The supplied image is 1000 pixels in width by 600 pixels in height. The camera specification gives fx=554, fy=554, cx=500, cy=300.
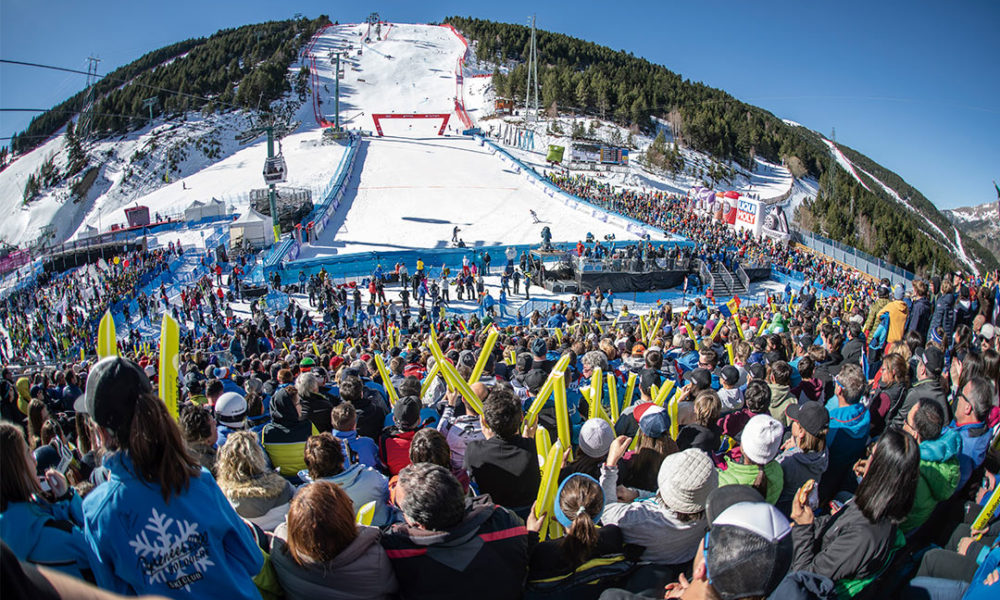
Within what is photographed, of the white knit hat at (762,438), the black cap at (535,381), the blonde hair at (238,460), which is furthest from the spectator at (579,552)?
the black cap at (535,381)

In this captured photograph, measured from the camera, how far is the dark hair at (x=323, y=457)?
2611mm

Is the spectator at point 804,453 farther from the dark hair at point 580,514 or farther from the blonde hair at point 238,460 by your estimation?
the blonde hair at point 238,460

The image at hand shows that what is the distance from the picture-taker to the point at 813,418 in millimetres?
3180

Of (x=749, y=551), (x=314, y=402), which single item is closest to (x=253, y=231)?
(x=314, y=402)

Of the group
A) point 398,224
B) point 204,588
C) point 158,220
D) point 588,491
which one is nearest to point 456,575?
point 588,491

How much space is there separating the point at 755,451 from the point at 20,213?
77565 millimetres

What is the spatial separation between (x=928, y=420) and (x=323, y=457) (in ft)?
10.4

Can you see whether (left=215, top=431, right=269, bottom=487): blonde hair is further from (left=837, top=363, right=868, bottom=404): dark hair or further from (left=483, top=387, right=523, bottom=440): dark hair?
(left=837, top=363, right=868, bottom=404): dark hair

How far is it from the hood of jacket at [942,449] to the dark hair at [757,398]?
3.78 feet

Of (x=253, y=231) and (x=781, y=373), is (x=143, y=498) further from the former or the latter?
(x=253, y=231)

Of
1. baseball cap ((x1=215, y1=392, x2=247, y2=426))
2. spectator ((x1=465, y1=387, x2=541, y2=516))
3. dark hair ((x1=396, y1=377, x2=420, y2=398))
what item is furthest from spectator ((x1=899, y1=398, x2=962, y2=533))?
baseball cap ((x1=215, y1=392, x2=247, y2=426))

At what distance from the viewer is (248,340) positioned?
39.5 ft

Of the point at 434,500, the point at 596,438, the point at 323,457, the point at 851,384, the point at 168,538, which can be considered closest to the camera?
the point at 168,538

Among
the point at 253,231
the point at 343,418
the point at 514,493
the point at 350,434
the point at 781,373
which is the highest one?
the point at 253,231
